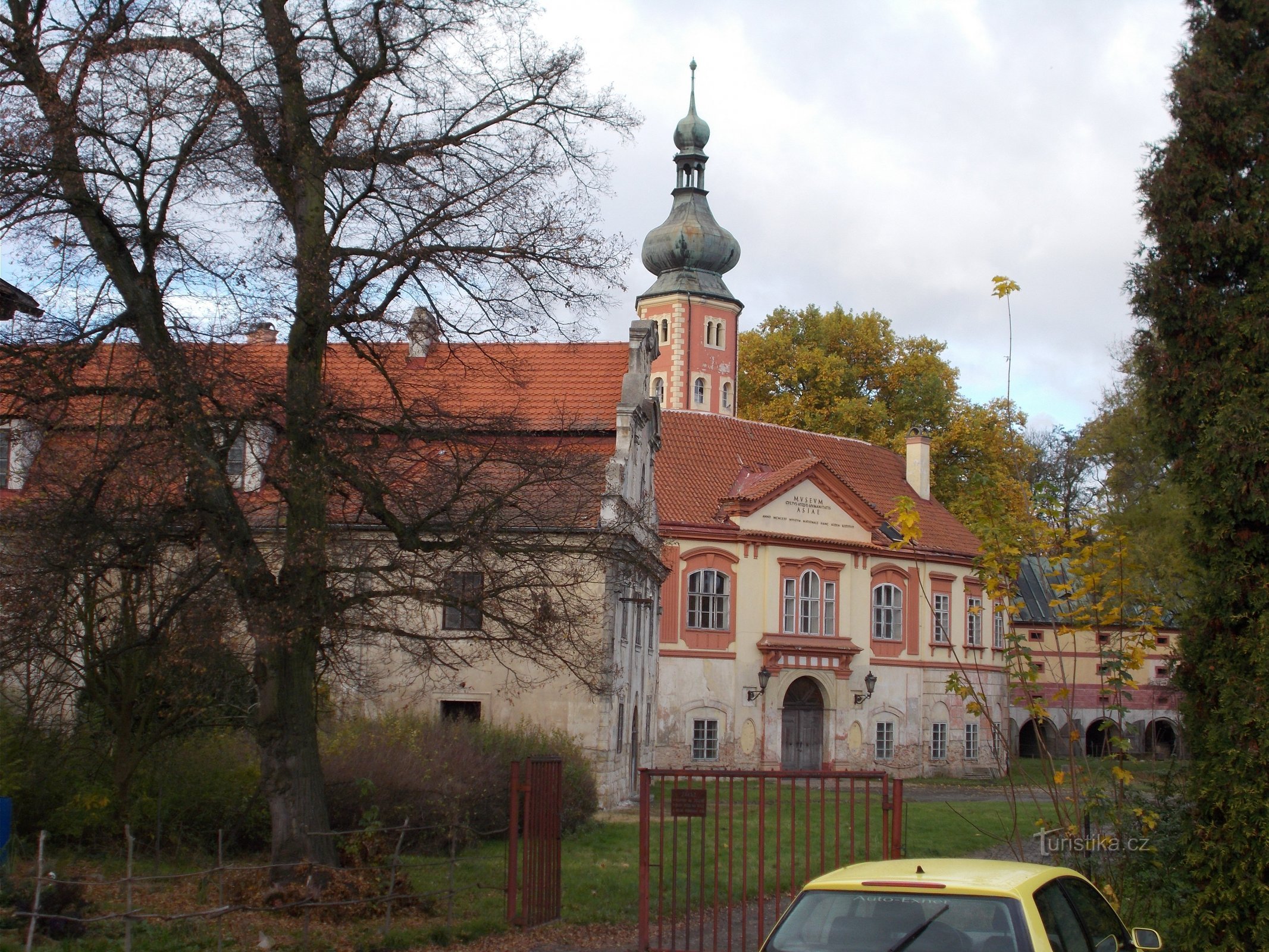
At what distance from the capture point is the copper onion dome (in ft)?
198

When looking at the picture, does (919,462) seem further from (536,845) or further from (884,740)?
(536,845)

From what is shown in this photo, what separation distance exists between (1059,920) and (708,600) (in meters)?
30.7

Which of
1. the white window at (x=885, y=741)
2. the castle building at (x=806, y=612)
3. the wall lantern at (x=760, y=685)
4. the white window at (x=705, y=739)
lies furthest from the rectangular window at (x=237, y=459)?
the white window at (x=885, y=741)

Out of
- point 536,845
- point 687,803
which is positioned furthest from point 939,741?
point 687,803

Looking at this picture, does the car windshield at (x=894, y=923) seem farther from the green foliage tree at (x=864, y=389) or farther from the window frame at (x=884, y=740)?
the green foliage tree at (x=864, y=389)

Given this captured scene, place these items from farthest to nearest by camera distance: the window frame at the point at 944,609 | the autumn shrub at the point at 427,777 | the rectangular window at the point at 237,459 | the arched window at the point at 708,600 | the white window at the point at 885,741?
the window frame at the point at 944,609
the white window at the point at 885,741
the arched window at the point at 708,600
the autumn shrub at the point at 427,777
the rectangular window at the point at 237,459

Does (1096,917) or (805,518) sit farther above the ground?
(805,518)

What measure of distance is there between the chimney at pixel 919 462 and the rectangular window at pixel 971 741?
819cm

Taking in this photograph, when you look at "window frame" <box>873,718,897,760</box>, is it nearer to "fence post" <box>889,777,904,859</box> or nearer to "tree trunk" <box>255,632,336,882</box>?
"tree trunk" <box>255,632,336,882</box>

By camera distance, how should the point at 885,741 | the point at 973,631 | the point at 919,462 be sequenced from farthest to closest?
the point at 919,462 < the point at 973,631 < the point at 885,741

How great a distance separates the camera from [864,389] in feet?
180

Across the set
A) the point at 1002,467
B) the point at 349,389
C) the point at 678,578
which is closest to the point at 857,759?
the point at 678,578

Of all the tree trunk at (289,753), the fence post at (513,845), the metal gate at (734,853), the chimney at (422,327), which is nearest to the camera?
the metal gate at (734,853)

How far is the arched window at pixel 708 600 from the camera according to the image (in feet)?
122
